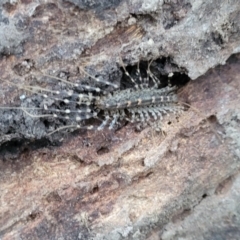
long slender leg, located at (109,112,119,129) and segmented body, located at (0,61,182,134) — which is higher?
segmented body, located at (0,61,182,134)

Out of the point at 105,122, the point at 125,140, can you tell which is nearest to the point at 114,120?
the point at 105,122

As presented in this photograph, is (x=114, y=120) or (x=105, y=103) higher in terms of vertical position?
(x=105, y=103)

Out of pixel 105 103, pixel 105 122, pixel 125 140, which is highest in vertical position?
pixel 105 103

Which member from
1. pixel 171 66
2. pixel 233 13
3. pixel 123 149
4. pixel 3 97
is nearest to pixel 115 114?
pixel 123 149

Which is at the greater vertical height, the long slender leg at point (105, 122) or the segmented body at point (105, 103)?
the segmented body at point (105, 103)

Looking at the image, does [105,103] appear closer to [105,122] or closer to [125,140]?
[105,122]

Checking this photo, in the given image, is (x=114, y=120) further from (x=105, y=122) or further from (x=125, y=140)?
(x=125, y=140)

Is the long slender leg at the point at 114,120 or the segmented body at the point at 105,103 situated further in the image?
the long slender leg at the point at 114,120

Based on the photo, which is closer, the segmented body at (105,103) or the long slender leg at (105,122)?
the segmented body at (105,103)

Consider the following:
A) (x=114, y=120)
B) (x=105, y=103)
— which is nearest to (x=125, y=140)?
(x=114, y=120)
